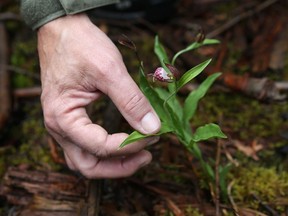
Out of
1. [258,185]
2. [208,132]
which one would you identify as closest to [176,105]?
[208,132]

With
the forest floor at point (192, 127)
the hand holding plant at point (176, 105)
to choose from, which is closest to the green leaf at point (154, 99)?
the hand holding plant at point (176, 105)

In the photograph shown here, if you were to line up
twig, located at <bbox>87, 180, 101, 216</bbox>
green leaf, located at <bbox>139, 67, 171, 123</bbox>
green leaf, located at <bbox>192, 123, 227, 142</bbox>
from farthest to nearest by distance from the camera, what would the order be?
twig, located at <bbox>87, 180, 101, 216</bbox> < green leaf, located at <bbox>139, 67, 171, 123</bbox> < green leaf, located at <bbox>192, 123, 227, 142</bbox>

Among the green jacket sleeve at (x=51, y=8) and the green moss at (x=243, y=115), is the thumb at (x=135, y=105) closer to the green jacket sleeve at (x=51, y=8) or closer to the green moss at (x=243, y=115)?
the green jacket sleeve at (x=51, y=8)

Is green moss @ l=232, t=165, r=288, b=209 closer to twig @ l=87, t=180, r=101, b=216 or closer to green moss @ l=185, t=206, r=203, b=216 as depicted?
green moss @ l=185, t=206, r=203, b=216

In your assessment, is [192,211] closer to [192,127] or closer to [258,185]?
[258,185]

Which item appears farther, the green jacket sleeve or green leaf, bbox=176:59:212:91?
the green jacket sleeve

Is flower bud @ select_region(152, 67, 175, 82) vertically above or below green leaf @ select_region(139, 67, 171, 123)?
above

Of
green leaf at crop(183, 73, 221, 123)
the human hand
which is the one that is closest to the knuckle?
the human hand

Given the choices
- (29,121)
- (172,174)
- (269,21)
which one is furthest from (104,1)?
(269,21)
